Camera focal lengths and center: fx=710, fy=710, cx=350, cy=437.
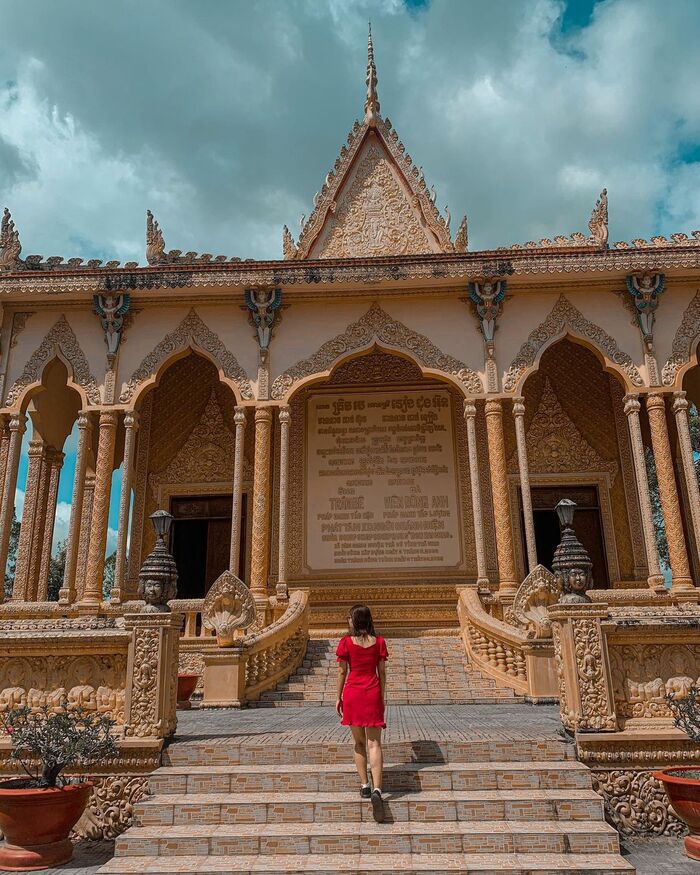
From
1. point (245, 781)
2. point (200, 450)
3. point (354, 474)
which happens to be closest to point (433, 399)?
point (354, 474)

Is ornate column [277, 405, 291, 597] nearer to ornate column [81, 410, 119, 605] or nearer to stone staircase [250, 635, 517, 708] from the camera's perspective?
stone staircase [250, 635, 517, 708]

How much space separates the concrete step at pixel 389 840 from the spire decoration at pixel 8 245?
28.5 feet

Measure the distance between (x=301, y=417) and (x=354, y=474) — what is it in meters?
1.32

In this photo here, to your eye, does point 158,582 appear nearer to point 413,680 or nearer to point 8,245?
point 413,680

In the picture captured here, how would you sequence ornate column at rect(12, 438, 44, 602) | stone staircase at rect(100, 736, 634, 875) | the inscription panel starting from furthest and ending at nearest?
the inscription panel
ornate column at rect(12, 438, 44, 602)
stone staircase at rect(100, 736, 634, 875)

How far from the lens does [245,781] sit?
398 cm

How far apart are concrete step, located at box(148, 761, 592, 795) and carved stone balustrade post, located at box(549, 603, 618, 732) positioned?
0.37 m

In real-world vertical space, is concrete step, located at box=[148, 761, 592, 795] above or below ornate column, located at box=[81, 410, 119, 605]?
below

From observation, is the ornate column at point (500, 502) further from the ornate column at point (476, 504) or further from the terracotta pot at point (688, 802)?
the terracotta pot at point (688, 802)

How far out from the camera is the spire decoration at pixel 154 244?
35.2ft

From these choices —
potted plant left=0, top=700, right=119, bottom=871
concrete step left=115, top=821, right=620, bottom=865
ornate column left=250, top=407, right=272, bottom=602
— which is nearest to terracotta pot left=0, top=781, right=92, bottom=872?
potted plant left=0, top=700, right=119, bottom=871

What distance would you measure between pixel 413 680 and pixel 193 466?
576cm

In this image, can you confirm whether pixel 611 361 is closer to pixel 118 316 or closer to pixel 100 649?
pixel 118 316

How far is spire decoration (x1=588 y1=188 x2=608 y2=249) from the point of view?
421 inches
